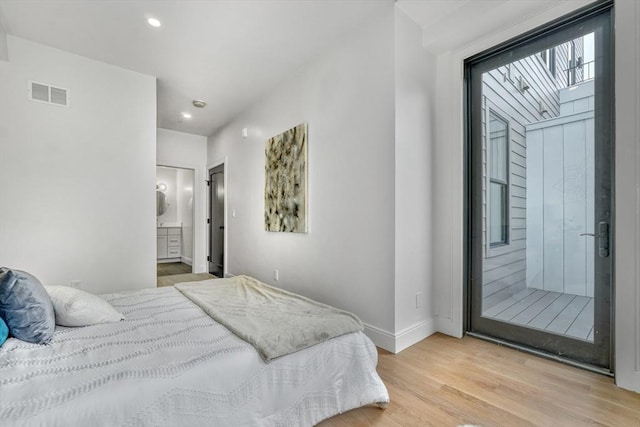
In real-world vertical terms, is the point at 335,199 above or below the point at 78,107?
below

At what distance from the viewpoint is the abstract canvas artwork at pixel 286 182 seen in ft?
10.7

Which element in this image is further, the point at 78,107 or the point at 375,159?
the point at 78,107

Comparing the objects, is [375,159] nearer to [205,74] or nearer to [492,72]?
[492,72]

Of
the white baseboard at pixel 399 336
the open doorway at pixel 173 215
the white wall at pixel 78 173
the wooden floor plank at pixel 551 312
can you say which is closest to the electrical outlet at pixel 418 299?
the white baseboard at pixel 399 336

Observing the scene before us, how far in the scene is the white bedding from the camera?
1.02 metres

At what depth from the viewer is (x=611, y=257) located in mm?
2004

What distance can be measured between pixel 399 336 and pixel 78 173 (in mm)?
3487

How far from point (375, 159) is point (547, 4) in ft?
5.29

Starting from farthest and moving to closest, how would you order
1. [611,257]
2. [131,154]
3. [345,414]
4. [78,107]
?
[131,154], [78,107], [611,257], [345,414]

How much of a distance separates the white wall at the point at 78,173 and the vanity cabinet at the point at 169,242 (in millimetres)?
4261

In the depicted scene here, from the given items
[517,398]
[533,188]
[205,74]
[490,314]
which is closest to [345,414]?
[517,398]

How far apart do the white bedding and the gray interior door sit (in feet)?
12.1

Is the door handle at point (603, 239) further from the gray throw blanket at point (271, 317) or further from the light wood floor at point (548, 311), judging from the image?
the gray throw blanket at point (271, 317)

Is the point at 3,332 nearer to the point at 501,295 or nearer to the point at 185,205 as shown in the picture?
the point at 501,295
